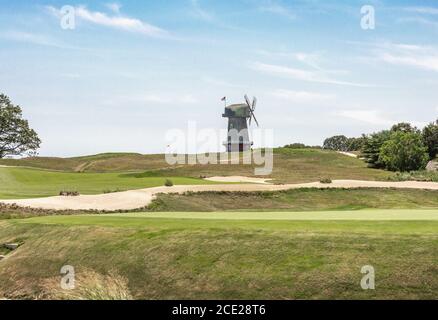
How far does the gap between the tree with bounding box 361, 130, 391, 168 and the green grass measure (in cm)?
4976

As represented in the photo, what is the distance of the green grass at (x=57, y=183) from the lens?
186 ft

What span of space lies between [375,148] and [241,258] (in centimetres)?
10051

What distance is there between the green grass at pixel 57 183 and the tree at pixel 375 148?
49762 millimetres

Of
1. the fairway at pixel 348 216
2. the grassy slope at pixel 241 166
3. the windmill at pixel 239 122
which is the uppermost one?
the windmill at pixel 239 122

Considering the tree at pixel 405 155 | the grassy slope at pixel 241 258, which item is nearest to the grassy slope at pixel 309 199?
the grassy slope at pixel 241 258

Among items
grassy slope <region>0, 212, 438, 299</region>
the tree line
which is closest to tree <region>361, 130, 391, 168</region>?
the tree line

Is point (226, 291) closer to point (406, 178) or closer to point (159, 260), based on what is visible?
point (159, 260)

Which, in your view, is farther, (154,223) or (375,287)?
(154,223)

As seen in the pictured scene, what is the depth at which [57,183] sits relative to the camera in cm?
6975

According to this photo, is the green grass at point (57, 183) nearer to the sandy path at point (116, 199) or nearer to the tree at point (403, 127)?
the sandy path at point (116, 199)

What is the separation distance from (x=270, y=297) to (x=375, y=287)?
287cm

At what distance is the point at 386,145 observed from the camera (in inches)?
4326

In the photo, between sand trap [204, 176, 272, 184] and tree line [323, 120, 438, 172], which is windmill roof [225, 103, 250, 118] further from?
sand trap [204, 176, 272, 184]
